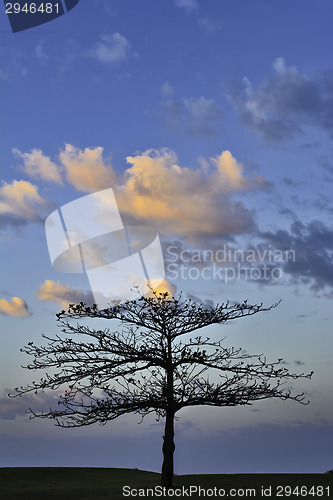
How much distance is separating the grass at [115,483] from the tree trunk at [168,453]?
440 mm

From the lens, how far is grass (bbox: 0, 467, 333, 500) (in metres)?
20.2

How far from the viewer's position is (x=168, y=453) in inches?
842

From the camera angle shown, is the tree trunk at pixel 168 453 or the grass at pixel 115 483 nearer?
the grass at pixel 115 483

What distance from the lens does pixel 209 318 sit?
23031 mm

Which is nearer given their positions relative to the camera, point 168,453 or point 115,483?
point 168,453

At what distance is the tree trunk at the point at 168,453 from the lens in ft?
69.8

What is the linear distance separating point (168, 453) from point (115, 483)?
4.10m

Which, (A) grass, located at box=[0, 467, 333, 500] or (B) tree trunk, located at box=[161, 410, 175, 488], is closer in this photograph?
(A) grass, located at box=[0, 467, 333, 500]

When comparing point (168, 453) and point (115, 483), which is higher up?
point (168, 453)

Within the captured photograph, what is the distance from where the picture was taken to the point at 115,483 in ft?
78.7

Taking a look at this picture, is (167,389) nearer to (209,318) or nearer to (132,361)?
(132,361)

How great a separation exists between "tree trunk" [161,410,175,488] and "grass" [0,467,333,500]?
0.44 metres

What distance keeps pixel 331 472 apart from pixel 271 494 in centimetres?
710

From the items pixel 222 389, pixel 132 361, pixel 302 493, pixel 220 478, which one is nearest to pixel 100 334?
pixel 132 361
